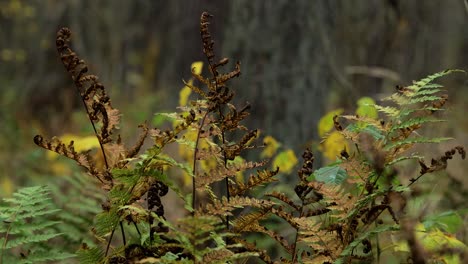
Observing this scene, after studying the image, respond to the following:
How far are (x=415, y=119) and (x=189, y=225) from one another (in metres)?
0.66

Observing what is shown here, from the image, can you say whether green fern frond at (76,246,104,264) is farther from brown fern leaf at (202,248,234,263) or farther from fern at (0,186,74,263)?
brown fern leaf at (202,248,234,263)

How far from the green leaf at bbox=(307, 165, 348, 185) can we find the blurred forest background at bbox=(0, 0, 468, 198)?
0.34 meters

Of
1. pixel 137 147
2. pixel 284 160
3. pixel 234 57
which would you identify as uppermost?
pixel 234 57

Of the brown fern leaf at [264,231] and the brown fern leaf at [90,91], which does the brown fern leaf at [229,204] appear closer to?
the brown fern leaf at [264,231]

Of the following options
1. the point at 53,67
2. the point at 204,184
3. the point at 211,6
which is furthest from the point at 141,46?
the point at 204,184

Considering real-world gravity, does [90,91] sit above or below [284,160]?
below

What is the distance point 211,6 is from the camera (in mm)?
10133

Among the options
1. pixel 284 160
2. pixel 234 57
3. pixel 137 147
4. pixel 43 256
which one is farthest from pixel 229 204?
pixel 234 57

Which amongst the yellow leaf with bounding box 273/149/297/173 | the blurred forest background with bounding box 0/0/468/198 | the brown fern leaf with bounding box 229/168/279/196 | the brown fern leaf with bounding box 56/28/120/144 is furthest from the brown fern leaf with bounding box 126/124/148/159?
the yellow leaf with bounding box 273/149/297/173

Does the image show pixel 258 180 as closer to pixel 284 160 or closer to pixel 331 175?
pixel 331 175

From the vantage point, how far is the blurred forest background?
14.3ft

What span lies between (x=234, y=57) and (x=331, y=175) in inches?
102

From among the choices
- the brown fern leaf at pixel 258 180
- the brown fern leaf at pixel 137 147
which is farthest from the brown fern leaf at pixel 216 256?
the brown fern leaf at pixel 137 147

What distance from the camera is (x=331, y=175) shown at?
1.76 metres
